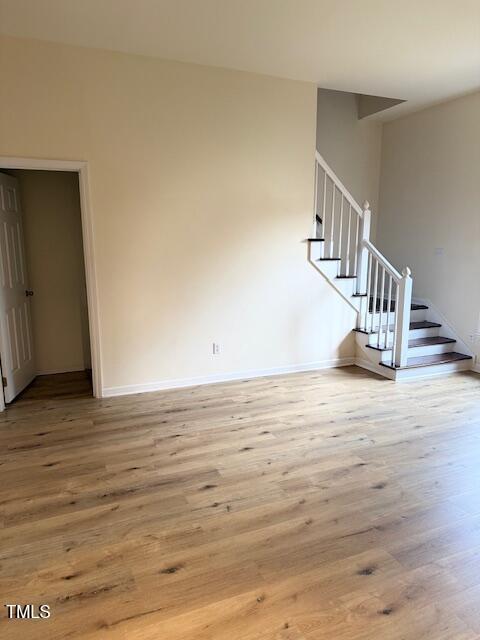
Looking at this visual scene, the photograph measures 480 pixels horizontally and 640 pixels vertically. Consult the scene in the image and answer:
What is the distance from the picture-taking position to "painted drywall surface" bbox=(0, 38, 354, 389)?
3.67 m

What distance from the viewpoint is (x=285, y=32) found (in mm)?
3402

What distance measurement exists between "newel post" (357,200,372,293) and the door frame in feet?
9.73

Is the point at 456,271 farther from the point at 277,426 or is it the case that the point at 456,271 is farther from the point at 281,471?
the point at 281,471

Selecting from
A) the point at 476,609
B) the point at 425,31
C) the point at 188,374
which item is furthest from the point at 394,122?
the point at 476,609

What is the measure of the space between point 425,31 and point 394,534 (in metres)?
3.61

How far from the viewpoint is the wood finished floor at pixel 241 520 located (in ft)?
5.65

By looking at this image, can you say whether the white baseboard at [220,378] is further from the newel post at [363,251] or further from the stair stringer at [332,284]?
the newel post at [363,251]

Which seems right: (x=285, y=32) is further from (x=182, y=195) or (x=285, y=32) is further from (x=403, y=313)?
(x=403, y=313)

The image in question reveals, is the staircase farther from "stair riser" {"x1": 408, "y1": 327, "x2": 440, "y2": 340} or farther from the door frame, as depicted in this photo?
the door frame

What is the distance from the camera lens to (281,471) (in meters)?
2.80

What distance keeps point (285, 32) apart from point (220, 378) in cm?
316

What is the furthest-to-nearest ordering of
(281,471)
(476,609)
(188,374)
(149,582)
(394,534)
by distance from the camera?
(188,374) < (281,471) < (394,534) < (149,582) < (476,609)

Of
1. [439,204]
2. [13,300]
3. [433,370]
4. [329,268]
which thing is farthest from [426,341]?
[13,300]

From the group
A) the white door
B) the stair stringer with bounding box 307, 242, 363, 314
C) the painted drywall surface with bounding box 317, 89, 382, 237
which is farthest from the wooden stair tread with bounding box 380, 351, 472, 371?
the white door
